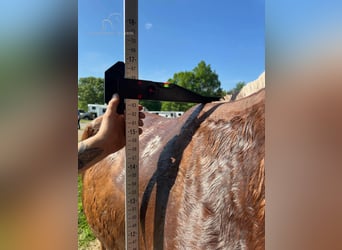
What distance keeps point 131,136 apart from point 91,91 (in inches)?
4.6

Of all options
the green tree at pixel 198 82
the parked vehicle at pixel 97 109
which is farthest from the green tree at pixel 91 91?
the green tree at pixel 198 82

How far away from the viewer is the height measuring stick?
494 millimetres

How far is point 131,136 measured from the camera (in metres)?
0.51

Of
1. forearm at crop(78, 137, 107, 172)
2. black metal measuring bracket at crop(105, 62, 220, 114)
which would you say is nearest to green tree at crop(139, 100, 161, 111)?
black metal measuring bracket at crop(105, 62, 220, 114)

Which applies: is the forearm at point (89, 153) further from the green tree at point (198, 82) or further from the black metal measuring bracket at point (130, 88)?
the green tree at point (198, 82)

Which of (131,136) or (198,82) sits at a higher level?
(198,82)

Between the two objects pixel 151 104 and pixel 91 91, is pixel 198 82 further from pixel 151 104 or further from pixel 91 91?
pixel 91 91

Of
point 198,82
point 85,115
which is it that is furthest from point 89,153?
point 198,82

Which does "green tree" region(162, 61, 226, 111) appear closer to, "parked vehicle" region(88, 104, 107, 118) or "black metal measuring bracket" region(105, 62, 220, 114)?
"black metal measuring bracket" region(105, 62, 220, 114)
